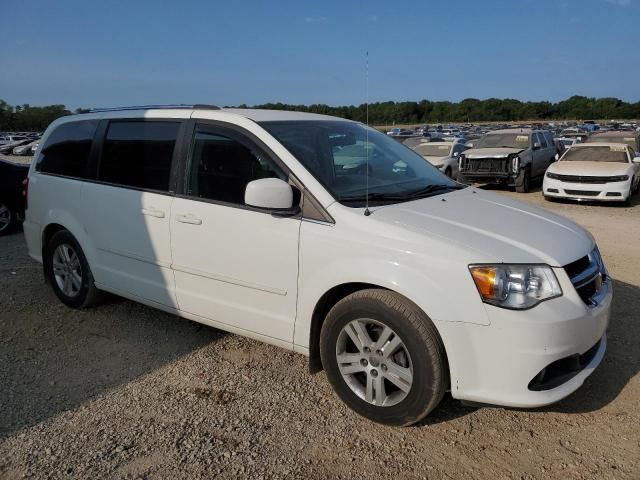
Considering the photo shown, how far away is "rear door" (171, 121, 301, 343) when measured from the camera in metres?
3.21

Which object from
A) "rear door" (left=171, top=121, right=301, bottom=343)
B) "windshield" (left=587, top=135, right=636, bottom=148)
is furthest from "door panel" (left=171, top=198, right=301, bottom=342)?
"windshield" (left=587, top=135, right=636, bottom=148)

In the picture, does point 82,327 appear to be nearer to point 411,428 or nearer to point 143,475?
point 143,475

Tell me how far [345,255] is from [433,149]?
1438 centimetres

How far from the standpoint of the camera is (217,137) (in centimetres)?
360

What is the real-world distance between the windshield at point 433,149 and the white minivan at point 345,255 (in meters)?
12.3

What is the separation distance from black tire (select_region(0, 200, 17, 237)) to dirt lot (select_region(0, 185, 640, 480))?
5163 millimetres

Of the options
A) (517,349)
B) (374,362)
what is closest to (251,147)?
(374,362)

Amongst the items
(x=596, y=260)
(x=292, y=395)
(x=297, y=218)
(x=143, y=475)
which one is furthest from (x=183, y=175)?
(x=596, y=260)

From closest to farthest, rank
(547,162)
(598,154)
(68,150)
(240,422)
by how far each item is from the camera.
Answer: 1. (240,422)
2. (68,150)
3. (598,154)
4. (547,162)

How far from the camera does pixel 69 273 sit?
4773 mm

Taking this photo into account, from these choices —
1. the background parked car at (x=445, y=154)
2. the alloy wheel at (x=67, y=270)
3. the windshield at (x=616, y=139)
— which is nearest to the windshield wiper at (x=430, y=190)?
the alloy wheel at (x=67, y=270)

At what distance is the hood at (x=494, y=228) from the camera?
274cm

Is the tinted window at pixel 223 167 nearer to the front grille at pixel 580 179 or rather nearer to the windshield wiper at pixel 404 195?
the windshield wiper at pixel 404 195

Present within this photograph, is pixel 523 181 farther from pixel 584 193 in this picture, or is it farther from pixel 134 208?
pixel 134 208
